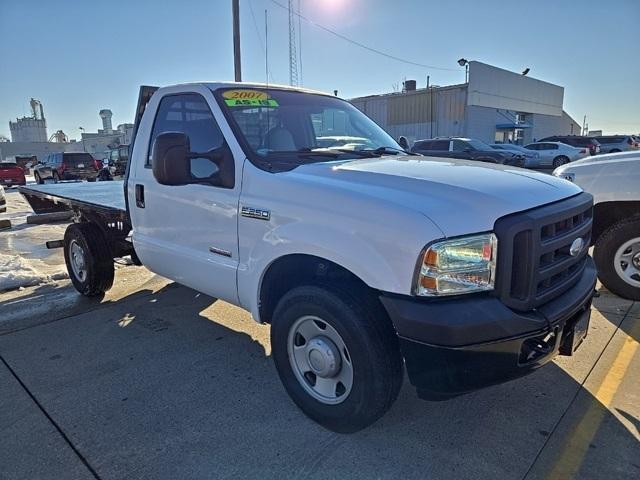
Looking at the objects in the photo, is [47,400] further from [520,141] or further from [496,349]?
[520,141]

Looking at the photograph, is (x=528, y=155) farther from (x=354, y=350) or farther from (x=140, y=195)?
(x=354, y=350)

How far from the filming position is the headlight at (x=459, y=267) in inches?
84.3

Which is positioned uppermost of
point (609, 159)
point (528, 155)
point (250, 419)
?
point (609, 159)

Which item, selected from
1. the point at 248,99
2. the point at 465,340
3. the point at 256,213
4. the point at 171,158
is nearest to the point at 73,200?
the point at 248,99

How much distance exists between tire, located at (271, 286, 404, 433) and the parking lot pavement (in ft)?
0.63

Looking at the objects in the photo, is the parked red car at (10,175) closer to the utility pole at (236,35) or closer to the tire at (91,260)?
the utility pole at (236,35)

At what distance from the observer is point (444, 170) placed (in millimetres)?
2848

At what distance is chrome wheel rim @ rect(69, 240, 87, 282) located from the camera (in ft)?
17.2

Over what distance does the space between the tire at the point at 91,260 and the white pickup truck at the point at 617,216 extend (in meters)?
5.10

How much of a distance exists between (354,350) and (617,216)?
12.9 feet

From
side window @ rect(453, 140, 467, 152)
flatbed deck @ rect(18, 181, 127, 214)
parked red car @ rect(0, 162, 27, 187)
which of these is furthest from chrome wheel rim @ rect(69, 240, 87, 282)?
parked red car @ rect(0, 162, 27, 187)

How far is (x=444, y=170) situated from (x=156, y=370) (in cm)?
255

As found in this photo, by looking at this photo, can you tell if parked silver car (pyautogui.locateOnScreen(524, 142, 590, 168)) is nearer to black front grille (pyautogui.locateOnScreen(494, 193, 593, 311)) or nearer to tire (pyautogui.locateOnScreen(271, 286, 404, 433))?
black front grille (pyautogui.locateOnScreen(494, 193, 593, 311))

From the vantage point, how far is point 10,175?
26.7 m
